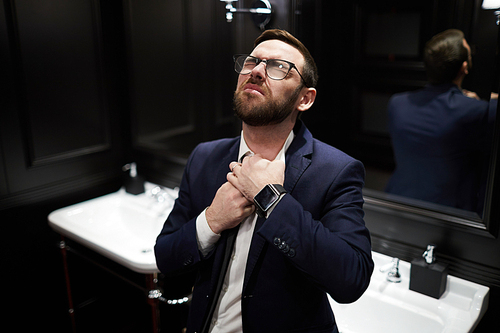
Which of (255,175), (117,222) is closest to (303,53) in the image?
(255,175)

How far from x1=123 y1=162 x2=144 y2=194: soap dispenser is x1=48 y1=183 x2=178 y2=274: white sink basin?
3cm

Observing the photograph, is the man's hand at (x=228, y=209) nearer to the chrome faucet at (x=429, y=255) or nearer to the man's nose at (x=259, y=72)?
the man's nose at (x=259, y=72)

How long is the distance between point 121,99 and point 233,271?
1643 millimetres

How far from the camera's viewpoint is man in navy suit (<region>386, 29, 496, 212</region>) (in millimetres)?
1534

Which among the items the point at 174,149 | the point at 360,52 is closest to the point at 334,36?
the point at 360,52

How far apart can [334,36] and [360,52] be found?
0.89 feet

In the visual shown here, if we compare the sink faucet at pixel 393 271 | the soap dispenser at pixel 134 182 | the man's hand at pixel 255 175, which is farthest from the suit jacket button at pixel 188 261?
the soap dispenser at pixel 134 182

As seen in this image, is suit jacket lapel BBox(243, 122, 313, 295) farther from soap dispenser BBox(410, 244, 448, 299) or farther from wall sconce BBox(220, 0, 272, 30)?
wall sconce BBox(220, 0, 272, 30)

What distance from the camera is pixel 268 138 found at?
113 centimetres

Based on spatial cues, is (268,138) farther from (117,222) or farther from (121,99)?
(121,99)

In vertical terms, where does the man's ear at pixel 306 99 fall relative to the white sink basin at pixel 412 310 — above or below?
above

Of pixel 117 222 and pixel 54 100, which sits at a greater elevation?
pixel 54 100

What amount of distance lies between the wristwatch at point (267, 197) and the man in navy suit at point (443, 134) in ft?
2.75

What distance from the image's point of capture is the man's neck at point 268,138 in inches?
44.0
